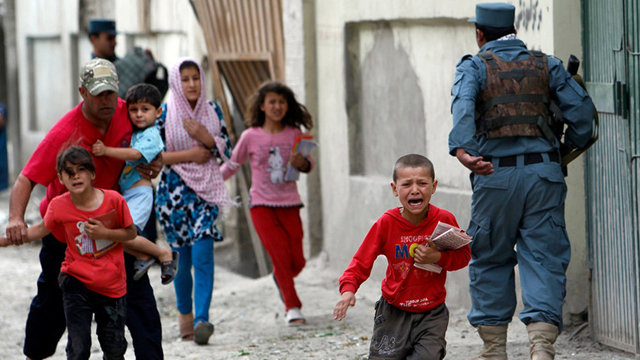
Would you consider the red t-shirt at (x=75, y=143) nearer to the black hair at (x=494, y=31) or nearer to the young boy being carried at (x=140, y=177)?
the young boy being carried at (x=140, y=177)

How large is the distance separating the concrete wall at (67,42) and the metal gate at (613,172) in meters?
5.75

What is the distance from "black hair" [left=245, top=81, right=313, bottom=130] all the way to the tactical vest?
2.23 m

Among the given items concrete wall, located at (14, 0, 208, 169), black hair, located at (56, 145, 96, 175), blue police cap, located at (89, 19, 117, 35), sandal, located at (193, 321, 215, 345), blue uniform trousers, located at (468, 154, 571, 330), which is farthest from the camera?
concrete wall, located at (14, 0, 208, 169)

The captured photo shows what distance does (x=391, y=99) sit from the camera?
287 inches

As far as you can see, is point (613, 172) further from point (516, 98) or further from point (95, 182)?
point (95, 182)

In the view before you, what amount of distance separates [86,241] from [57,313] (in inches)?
31.9

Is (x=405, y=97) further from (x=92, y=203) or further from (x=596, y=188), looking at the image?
(x=92, y=203)

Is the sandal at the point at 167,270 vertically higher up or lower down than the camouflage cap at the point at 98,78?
lower down

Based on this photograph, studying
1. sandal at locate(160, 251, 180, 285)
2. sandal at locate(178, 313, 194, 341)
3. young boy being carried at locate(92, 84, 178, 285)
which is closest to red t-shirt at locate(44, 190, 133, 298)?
young boy being carried at locate(92, 84, 178, 285)

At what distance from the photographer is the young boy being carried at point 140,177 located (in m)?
4.74

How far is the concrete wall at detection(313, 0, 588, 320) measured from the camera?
17.8 feet

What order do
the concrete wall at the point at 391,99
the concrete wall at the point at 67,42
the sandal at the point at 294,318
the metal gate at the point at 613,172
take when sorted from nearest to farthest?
the metal gate at the point at 613,172, the concrete wall at the point at 391,99, the sandal at the point at 294,318, the concrete wall at the point at 67,42

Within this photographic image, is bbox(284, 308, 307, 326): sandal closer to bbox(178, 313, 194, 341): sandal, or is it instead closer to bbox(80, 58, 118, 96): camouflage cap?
bbox(178, 313, 194, 341): sandal

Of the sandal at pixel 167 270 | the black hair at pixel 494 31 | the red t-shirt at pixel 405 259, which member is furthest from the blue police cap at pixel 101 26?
the red t-shirt at pixel 405 259
